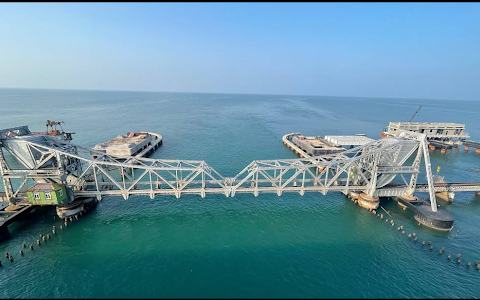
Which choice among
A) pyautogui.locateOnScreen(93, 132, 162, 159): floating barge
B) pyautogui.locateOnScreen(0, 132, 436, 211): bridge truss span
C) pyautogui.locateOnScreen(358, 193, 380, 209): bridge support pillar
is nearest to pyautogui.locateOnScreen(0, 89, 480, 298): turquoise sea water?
pyautogui.locateOnScreen(358, 193, 380, 209): bridge support pillar

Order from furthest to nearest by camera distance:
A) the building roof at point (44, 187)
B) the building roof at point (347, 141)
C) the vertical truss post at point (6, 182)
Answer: the building roof at point (347, 141) → the vertical truss post at point (6, 182) → the building roof at point (44, 187)

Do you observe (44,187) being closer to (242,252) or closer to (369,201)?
(242,252)

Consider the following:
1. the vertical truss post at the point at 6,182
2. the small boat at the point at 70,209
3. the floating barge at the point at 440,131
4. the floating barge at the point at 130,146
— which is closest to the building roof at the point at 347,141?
the floating barge at the point at 440,131

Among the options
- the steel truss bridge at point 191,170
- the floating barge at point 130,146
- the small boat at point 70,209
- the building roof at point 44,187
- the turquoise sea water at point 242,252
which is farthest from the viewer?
the floating barge at point 130,146

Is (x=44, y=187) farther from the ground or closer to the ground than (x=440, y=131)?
farther from the ground

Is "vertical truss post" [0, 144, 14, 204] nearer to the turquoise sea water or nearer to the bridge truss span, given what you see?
the bridge truss span

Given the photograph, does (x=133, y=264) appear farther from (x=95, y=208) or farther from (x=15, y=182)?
(x=15, y=182)

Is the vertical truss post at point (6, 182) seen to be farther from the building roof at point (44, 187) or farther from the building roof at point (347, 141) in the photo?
the building roof at point (347, 141)

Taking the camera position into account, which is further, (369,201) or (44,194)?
(369,201)

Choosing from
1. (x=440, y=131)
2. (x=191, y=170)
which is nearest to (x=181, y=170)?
(x=191, y=170)

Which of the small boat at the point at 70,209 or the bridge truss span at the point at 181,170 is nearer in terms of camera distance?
the bridge truss span at the point at 181,170
